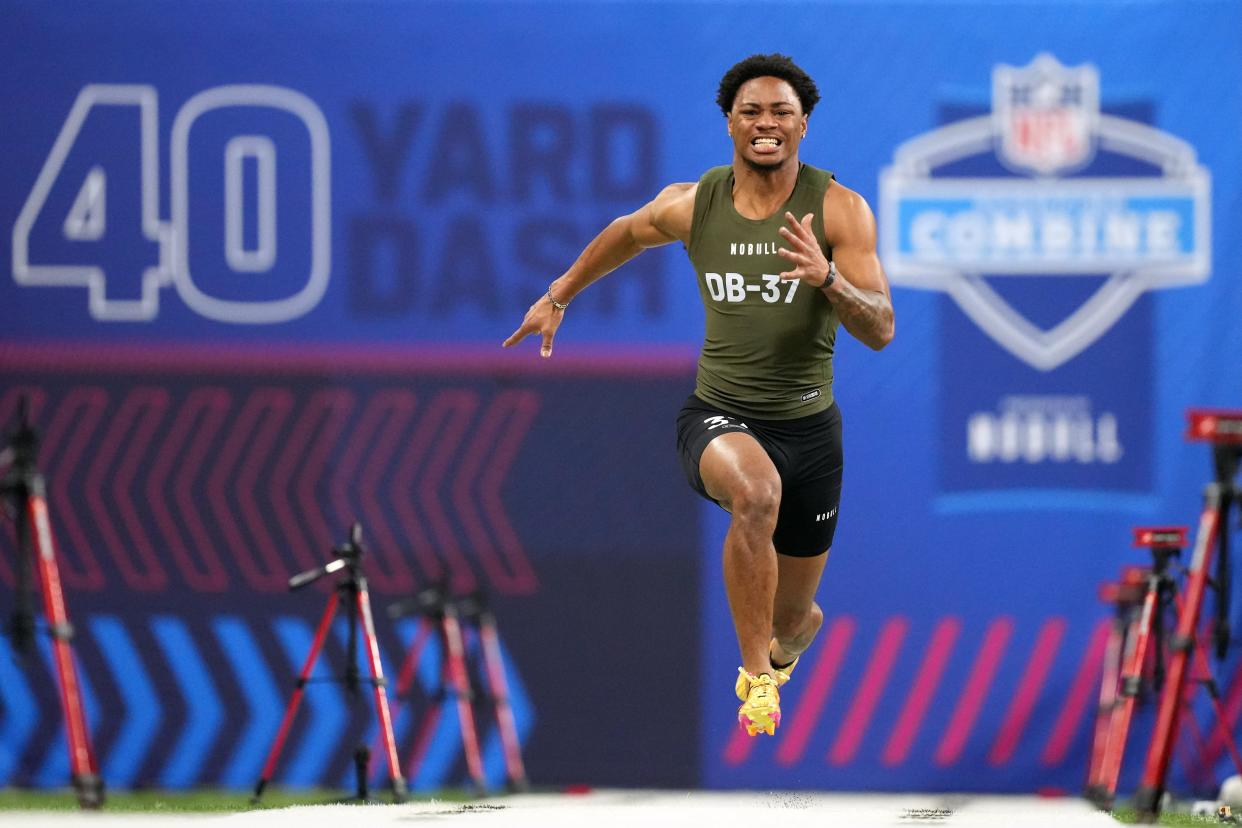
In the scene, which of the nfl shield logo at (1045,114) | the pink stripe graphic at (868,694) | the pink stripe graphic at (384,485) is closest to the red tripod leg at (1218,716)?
the pink stripe graphic at (868,694)

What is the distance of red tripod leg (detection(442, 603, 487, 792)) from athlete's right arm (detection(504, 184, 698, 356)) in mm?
3185

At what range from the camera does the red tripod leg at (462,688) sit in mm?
8742

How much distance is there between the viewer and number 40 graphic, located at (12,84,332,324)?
905 cm

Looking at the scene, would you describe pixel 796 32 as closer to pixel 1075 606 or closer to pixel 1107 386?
pixel 1107 386

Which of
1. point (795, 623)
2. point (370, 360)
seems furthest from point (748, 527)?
point (370, 360)

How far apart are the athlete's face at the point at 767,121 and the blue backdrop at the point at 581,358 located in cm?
364

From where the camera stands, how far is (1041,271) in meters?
9.00

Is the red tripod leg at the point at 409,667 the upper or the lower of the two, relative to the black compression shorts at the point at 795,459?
lower

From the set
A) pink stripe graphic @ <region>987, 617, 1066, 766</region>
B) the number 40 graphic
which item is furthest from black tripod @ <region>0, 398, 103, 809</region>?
pink stripe graphic @ <region>987, 617, 1066, 766</region>

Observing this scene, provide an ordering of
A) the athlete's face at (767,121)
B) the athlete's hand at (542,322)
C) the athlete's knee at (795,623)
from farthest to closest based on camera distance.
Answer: the athlete's knee at (795,623) → the athlete's hand at (542,322) → the athlete's face at (767,121)

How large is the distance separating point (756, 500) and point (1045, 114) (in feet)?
15.1

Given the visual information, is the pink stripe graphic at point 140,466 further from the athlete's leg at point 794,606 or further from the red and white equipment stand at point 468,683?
the athlete's leg at point 794,606

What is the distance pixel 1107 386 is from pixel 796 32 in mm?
2374

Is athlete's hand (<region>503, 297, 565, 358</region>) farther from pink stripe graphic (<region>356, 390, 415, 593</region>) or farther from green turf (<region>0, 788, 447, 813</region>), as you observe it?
pink stripe graphic (<region>356, 390, 415, 593</region>)
